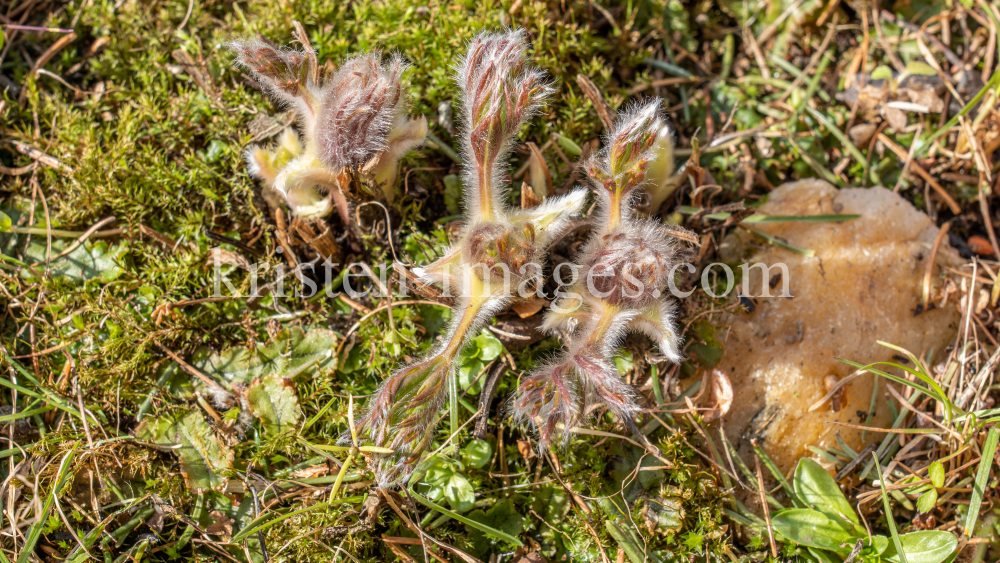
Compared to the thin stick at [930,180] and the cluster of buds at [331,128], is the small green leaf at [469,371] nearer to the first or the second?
the cluster of buds at [331,128]

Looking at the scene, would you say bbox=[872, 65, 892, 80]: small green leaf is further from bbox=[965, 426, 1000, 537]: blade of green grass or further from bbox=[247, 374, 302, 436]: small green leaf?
bbox=[247, 374, 302, 436]: small green leaf

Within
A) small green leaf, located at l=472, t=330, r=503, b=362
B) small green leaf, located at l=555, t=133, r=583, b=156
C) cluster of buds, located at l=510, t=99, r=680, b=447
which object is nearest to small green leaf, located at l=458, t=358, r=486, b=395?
small green leaf, located at l=472, t=330, r=503, b=362

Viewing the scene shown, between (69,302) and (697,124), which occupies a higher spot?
(697,124)

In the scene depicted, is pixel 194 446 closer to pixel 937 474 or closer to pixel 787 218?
pixel 787 218

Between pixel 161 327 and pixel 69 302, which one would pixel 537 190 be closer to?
pixel 161 327

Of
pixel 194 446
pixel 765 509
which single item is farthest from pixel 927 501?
pixel 194 446

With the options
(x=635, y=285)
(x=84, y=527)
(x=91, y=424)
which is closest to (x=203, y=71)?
(x=91, y=424)
